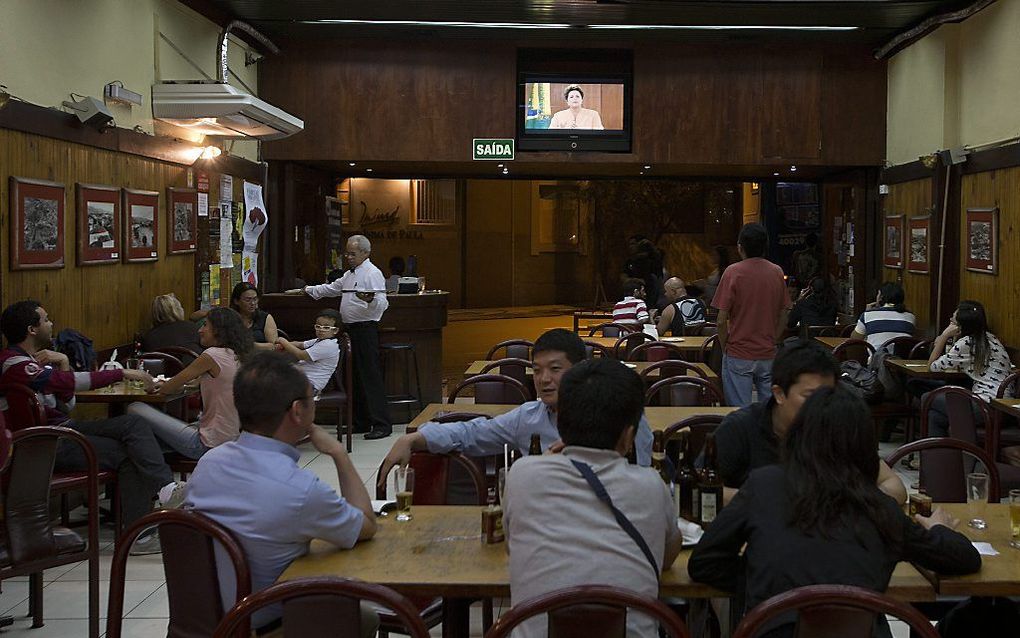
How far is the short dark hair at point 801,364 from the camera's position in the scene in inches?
146

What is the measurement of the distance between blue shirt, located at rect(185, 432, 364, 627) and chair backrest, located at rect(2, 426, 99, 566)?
1514 mm

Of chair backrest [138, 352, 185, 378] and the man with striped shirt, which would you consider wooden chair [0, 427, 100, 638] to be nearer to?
chair backrest [138, 352, 185, 378]

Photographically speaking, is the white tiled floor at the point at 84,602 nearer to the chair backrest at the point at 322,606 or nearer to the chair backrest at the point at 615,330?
the chair backrest at the point at 322,606

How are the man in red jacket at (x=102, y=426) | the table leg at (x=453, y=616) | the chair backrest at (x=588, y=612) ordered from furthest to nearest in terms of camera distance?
the man in red jacket at (x=102, y=426), the table leg at (x=453, y=616), the chair backrest at (x=588, y=612)

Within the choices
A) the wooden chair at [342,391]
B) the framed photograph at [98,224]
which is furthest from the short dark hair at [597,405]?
the wooden chair at [342,391]

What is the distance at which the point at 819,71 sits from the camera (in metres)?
11.5

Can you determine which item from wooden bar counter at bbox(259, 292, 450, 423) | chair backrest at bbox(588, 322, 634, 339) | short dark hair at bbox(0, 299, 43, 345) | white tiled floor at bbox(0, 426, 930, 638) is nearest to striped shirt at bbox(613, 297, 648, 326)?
chair backrest at bbox(588, 322, 634, 339)

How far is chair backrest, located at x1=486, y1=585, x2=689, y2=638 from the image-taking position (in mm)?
2328

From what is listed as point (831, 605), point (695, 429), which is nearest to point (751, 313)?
point (695, 429)

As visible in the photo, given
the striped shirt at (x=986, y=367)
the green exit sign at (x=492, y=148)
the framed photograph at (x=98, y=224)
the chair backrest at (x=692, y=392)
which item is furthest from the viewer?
the green exit sign at (x=492, y=148)

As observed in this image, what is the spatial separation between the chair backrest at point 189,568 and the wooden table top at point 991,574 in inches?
73.7

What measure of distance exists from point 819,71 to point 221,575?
9.98m

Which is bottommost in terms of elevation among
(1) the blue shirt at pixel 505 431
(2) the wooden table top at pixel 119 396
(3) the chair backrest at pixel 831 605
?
(2) the wooden table top at pixel 119 396

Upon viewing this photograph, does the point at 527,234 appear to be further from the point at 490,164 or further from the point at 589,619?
the point at 589,619
